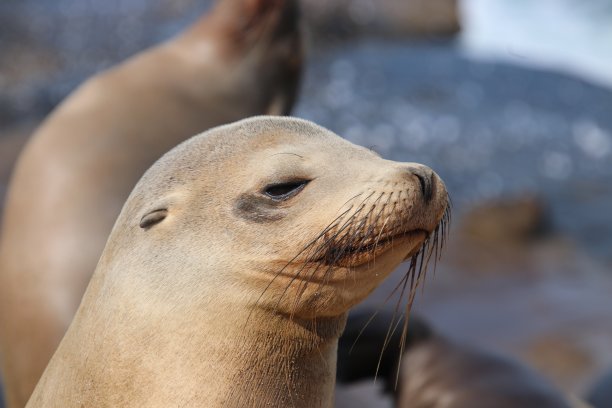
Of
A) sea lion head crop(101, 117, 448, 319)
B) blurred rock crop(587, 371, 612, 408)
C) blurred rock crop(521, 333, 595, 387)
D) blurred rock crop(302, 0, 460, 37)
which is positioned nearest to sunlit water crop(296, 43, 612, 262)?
blurred rock crop(302, 0, 460, 37)

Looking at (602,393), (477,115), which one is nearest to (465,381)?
(602,393)

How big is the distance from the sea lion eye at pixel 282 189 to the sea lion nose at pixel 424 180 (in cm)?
28

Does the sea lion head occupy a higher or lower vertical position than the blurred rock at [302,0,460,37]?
lower

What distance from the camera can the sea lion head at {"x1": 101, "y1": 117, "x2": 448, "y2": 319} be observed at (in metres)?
2.36

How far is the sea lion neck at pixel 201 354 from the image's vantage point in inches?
96.8

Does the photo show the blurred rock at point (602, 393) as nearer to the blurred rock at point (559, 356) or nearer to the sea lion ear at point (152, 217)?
the blurred rock at point (559, 356)

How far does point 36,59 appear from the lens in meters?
14.3

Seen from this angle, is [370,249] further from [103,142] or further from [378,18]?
[378,18]

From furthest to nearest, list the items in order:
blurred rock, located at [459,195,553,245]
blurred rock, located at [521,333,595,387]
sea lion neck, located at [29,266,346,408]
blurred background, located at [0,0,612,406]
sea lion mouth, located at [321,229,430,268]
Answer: blurred rock, located at [459,195,553,245], blurred background, located at [0,0,612,406], blurred rock, located at [521,333,595,387], sea lion neck, located at [29,266,346,408], sea lion mouth, located at [321,229,430,268]

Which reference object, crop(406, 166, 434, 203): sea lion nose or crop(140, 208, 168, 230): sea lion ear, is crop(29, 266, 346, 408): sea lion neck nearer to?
crop(140, 208, 168, 230): sea lion ear

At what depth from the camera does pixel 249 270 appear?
2.45m

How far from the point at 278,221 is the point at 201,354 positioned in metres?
0.38

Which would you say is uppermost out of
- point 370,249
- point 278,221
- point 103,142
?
point 103,142

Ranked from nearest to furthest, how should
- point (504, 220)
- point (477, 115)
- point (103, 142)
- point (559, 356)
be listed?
point (103, 142)
point (559, 356)
point (504, 220)
point (477, 115)
